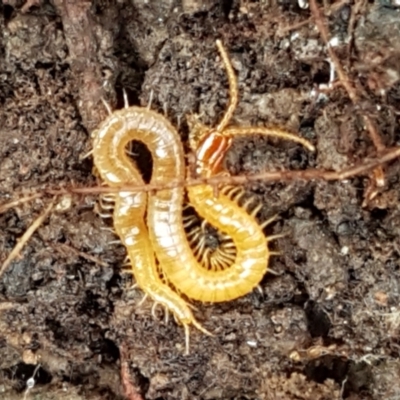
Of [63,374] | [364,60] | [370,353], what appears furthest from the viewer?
[63,374]

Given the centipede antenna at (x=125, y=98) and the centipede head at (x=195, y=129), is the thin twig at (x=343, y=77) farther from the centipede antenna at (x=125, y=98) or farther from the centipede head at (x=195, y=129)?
the centipede antenna at (x=125, y=98)

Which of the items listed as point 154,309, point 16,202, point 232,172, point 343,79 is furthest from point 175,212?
point 343,79

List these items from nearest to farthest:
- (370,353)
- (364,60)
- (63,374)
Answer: (364,60), (370,353), (63,374)

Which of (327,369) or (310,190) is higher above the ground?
(310,190)

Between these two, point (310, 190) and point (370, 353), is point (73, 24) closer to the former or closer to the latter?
point (310, 190)

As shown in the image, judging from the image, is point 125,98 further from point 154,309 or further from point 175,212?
point 154,309

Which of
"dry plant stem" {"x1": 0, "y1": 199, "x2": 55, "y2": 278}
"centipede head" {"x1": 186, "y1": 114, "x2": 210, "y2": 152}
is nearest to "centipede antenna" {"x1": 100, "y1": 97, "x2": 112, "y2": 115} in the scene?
"centipede head" {"x1": 186, "y1": 114, "x2": 210, "y2": 152}

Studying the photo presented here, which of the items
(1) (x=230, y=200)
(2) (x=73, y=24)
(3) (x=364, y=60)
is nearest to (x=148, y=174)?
(1) (x=230, y=200)
